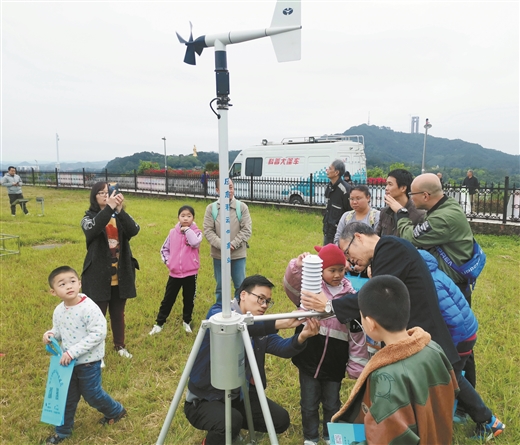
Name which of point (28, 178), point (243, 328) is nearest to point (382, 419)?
point (243, 328)

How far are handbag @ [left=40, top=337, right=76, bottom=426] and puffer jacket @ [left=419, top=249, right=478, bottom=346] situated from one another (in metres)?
2.50

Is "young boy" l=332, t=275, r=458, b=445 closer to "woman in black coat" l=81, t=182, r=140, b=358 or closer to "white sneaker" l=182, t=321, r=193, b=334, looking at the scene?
"woman in black coat" l=81, t=182, r=140, b=358

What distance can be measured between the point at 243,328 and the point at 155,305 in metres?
3.70

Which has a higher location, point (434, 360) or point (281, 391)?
point (434, 360)

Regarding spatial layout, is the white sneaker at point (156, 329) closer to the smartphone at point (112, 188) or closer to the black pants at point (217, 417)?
the smartphone at point (112, 188)

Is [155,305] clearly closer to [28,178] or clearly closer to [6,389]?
[6,389]

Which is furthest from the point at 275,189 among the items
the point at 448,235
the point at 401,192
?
the point at 448,235

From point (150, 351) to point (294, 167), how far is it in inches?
482

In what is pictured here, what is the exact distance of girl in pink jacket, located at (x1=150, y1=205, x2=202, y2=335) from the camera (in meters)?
4.46

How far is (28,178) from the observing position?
2655 centimetres

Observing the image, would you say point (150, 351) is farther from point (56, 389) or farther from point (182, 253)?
point (56, 389)

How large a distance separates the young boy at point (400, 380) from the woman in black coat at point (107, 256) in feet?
8.75

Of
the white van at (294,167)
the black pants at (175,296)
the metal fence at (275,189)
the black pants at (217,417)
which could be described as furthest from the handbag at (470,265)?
the white van at (294,167)

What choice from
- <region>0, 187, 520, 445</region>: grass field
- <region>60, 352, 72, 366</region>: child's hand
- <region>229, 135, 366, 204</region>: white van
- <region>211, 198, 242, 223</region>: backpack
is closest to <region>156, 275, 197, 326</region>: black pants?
<region>0, 187, 520, 445</region>: grass field
